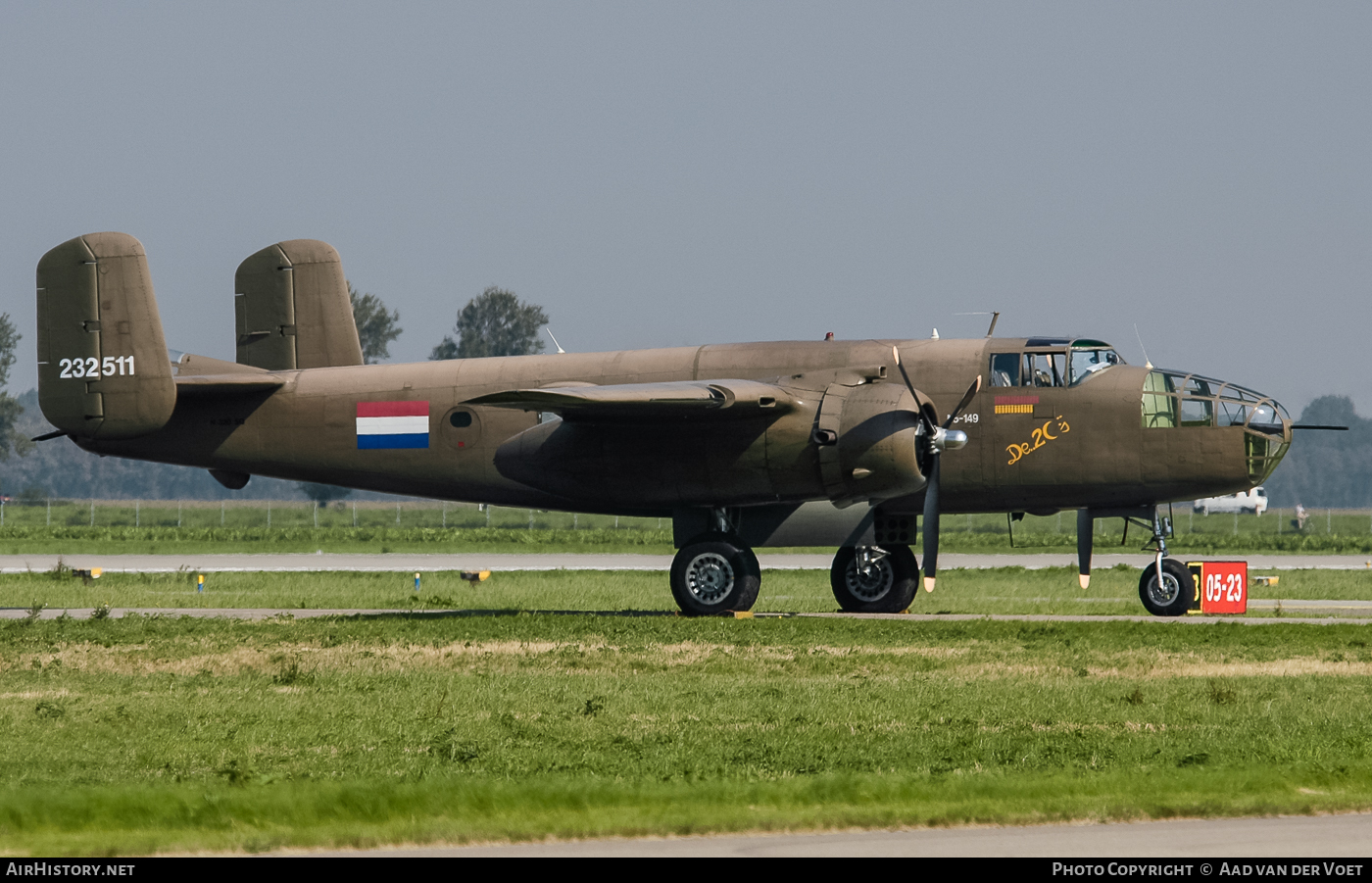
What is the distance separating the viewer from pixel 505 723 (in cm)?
1747

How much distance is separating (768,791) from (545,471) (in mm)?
17310

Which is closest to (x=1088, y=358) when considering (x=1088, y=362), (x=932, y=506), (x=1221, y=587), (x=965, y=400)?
(x=1088, y=362)

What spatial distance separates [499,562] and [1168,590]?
30828 millimetres

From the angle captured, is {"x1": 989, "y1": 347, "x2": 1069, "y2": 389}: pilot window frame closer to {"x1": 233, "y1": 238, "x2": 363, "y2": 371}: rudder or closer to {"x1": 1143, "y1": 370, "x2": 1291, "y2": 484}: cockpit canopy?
{"x1": 1143, "y1": 370, "x2": 1291, "y2": 484}: cockpit canopy

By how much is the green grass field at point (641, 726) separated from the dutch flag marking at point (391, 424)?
4.17 meters

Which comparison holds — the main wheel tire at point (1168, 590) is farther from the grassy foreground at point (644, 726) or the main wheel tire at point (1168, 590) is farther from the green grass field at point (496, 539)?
the green grass field at point (496, 539)

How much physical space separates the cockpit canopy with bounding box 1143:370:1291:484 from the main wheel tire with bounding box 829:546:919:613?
19.1ft

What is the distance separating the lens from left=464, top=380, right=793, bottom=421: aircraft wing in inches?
1072

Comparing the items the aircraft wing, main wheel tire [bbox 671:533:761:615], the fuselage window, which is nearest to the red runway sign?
the fuselage window

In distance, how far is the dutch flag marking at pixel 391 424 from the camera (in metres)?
31.7

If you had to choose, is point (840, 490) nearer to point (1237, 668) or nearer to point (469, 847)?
point (1237, 668)

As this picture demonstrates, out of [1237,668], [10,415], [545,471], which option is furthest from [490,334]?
[1237,668]

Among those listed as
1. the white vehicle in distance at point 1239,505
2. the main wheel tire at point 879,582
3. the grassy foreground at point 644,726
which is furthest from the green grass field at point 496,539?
the grassy foreground at point 644,726

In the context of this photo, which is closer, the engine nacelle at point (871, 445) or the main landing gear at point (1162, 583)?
the engine nacelle at point (871, 445)
